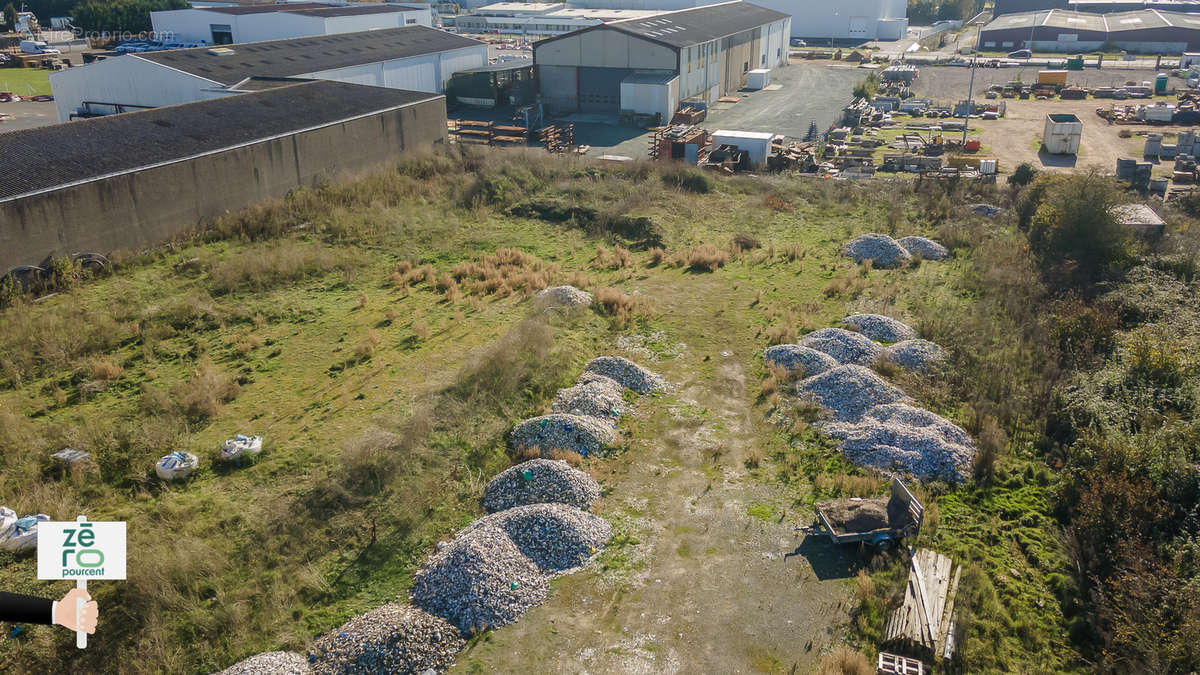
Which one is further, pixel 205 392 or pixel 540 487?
pixel 205 392

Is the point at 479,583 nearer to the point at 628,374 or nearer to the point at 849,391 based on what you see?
the point at 628,374

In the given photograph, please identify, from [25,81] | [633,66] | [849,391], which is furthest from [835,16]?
[849,391]

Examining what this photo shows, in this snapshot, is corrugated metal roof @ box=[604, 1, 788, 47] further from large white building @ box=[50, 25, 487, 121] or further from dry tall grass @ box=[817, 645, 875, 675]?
dry tall grass @ box=[817, 645, 875, 675]

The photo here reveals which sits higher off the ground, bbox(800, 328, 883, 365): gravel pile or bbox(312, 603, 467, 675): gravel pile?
bbox(800, 328, 883, 365): gravel pile

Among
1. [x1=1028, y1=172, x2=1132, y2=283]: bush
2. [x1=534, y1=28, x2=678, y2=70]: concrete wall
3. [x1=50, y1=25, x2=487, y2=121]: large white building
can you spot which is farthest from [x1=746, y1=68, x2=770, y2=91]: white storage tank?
[x1=1028, y1=172, x2=1132, y2=283]: bush

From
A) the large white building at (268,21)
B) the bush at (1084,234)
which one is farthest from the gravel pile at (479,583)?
the large white building at (268,21)

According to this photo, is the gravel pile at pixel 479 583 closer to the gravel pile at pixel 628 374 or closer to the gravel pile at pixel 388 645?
the gravel pile at pixel 388 645
